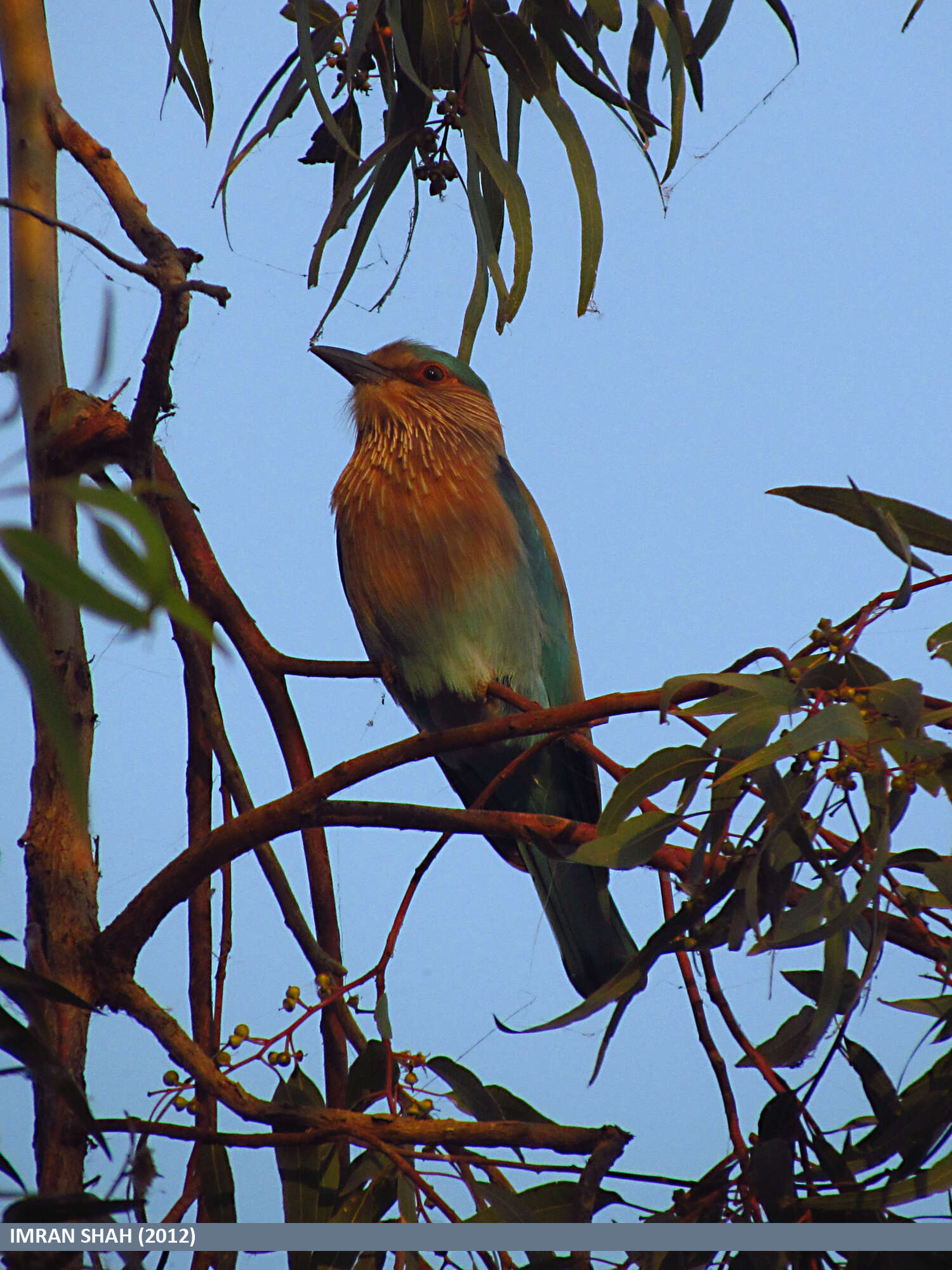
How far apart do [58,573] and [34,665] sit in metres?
0.06

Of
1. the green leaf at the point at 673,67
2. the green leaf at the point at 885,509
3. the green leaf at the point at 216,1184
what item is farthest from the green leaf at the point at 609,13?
the green leaf at the point at 216,1184

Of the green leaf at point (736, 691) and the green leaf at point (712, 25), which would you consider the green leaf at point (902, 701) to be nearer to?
the green leaf at point (736, 691)

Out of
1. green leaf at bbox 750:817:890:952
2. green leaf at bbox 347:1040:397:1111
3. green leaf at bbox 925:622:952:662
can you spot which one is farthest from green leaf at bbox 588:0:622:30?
green leaf at bbox 347:1040:397:1111

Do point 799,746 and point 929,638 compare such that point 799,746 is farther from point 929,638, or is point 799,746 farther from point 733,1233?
point 733,1233

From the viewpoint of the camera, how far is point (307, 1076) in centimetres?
155

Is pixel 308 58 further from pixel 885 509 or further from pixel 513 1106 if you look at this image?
pixel 513 1106

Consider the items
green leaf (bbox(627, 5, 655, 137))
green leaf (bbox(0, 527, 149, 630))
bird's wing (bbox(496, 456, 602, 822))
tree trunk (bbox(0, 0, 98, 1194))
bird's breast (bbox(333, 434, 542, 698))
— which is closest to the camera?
green leaf (bbox(0, 527, 149, 630))

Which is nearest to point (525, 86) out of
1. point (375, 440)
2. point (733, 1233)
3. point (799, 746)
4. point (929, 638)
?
point (375, 440)

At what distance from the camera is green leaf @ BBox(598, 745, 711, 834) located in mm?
1253

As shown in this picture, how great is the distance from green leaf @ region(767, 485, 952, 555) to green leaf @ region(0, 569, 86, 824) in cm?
78

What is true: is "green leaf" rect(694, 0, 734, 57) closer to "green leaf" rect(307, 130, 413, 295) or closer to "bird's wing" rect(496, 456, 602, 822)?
"green leaf" rect(307, 130, 413, 295)

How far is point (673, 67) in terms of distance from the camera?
1.83 meters

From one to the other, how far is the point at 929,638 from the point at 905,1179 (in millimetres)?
571

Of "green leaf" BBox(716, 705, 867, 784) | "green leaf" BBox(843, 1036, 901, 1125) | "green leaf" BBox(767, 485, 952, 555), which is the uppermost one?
"green leaf" BBox(767, 485, 952, 555)
